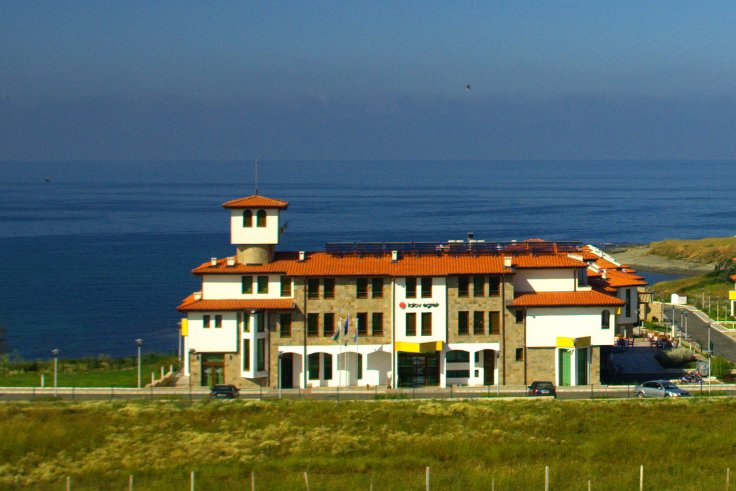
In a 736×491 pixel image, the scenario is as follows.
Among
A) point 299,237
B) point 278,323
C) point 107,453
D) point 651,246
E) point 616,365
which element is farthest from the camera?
point 299,237

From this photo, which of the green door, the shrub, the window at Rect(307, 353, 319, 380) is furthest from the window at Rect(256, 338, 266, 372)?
the shrub

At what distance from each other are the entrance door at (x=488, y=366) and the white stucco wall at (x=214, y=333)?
42.7ft

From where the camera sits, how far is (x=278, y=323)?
59.9 m

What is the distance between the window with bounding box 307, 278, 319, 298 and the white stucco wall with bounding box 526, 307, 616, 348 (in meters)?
11.1

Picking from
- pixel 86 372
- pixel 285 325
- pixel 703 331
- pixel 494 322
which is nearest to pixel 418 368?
pixel 494 322

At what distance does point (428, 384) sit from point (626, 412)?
1276 centimetres

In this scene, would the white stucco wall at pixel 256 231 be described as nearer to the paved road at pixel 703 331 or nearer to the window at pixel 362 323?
the window at pixel 362 323

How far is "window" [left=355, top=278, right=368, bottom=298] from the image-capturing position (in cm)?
6047

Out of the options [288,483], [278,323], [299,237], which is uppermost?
[299,237]

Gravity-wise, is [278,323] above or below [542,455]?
above

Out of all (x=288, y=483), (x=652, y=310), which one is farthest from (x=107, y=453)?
(x=652, y=310)

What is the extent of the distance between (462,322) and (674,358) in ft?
44.8

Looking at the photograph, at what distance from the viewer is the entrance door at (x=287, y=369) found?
60.1m

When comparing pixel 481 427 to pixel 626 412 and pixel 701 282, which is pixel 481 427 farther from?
pixel 701 282
